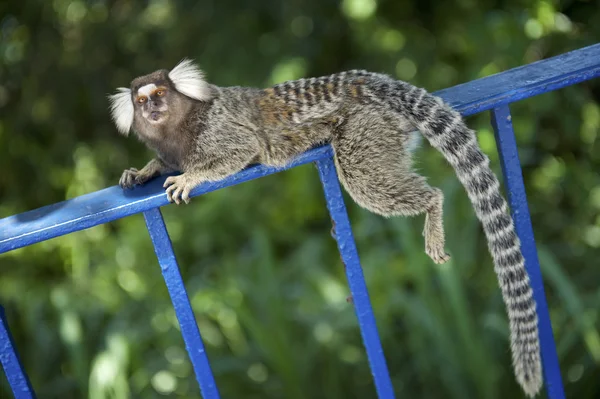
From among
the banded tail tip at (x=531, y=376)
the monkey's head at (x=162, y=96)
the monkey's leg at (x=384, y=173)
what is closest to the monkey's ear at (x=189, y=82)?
the monkey's head at (x=162, y=96)

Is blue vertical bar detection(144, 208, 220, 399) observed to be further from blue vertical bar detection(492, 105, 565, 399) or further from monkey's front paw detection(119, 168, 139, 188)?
blue vertical bar detection(492, 105, 565, 399)

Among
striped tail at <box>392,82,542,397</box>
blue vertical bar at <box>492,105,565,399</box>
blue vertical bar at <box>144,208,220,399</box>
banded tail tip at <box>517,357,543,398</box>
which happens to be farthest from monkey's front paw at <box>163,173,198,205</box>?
banded tail tip at <box>517,357,543,398</box>

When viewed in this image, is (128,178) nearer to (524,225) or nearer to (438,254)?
(438,254)

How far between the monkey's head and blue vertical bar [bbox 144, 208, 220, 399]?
0.60 metres

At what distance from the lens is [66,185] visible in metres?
3.68

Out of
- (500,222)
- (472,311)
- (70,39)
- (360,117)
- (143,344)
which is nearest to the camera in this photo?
(500,222)

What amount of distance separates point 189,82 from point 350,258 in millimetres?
798

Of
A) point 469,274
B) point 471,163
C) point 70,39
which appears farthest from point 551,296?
point 70,39

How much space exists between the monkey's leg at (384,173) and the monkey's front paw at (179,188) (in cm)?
40

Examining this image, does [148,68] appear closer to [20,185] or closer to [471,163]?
[20,185]

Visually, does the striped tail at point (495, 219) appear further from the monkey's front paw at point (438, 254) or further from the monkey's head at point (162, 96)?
the monkey's head at point (162, 96)

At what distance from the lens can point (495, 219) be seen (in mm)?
1497

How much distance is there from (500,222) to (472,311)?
921 mm

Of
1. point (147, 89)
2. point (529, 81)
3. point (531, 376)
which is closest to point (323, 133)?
point (147, 89)
